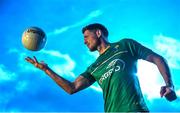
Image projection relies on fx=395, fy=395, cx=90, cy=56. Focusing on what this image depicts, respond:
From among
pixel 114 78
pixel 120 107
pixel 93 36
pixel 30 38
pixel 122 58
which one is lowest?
pixel 120 107

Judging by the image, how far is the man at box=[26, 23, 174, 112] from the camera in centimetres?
395

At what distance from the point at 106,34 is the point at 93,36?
286 millimetres

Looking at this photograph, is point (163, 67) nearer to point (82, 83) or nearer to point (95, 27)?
point (82, 83)

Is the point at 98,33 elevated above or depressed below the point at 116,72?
above

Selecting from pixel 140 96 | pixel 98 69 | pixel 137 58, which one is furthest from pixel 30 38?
pixel 140 96

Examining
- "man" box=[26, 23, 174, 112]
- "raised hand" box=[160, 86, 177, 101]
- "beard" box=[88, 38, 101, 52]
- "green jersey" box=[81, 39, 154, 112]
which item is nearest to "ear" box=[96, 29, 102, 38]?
"man" box=[26, 23, 174, 112]

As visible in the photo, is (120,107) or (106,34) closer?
(120,107)

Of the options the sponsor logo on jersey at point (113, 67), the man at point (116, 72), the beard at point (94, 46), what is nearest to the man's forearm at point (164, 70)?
the man at point (116, 72)

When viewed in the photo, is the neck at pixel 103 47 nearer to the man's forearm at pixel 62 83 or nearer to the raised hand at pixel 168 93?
the man's forearm at pixel 62 83

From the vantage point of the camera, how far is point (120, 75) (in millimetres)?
4121

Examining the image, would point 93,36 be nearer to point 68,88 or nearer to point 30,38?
point 68,88

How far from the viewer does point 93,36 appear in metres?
4.88

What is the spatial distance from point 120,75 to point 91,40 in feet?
2.83

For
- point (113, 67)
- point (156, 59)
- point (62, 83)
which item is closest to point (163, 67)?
point (156, 59)
